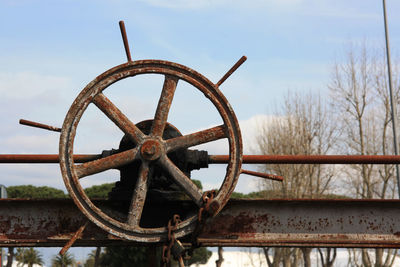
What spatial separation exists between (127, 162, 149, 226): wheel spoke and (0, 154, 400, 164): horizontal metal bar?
2.64 ft

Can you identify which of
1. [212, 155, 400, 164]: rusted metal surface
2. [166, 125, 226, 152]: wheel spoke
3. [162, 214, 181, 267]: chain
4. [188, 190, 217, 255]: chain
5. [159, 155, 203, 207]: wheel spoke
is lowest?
[162, 214, 181, 267]: chain

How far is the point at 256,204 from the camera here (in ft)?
15.3

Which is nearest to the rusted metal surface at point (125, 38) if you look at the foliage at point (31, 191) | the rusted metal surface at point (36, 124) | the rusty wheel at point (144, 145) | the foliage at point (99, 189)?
the rusty wheel at point (144, 145)

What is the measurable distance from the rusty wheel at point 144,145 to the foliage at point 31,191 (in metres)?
36.4

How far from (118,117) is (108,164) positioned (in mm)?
359

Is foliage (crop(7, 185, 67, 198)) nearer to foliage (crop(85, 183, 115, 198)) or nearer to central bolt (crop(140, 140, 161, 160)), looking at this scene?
foliage (crop(85, 183, 115, 198))

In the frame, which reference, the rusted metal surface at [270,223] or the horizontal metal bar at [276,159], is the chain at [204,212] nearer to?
the rusted metal surface at [270,223]

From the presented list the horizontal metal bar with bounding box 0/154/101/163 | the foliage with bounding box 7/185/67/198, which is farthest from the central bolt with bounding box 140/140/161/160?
the foliage with bounding box 7/185/67/198

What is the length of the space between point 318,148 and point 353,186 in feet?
8.09

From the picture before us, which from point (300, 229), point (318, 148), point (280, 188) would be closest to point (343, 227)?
point (300, 229)

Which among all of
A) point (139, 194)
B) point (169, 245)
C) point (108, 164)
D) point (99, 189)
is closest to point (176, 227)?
point (169, 245)

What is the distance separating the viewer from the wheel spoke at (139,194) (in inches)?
167

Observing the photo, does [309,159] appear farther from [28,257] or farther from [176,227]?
[28,257]

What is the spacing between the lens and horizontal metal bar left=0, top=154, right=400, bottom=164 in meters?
4.95
